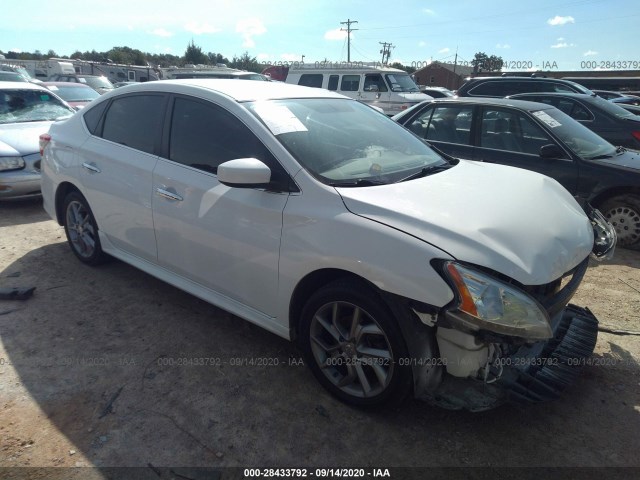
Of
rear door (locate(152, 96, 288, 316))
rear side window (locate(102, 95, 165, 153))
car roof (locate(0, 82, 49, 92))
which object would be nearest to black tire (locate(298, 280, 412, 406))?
rear door (locate(152, 96, 288, 316))

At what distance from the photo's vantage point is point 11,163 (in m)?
5.83

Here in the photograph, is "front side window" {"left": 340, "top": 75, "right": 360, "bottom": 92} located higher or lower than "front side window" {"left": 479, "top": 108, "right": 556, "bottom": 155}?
higher

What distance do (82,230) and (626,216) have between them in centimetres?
566

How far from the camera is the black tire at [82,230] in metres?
4.16

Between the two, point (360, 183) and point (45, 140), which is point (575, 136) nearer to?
point (360, 183)

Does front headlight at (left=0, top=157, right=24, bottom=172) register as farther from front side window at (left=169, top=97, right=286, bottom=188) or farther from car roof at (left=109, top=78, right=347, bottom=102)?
front side window at (left=169, top=97, right=286, bottom=188)

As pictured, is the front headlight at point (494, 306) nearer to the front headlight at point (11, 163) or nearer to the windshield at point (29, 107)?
the front headlight at point (11, 163)

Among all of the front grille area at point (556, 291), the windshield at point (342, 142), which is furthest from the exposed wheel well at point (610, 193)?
the front grille area at point (556, 291)

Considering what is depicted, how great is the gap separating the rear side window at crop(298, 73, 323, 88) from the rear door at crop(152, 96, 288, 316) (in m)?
12.2

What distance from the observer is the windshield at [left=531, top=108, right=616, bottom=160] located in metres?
5.20

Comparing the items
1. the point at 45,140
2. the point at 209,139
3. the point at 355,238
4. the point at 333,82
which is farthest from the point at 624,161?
the point at 333,82

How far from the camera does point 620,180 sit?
4945 mm

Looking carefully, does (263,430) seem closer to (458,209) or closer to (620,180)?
(458,209)

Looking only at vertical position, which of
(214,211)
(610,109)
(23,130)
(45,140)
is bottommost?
(214,211)
